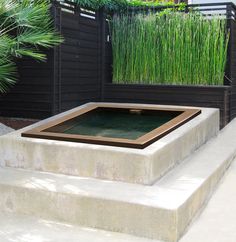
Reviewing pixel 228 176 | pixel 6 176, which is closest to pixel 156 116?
pixel 228 176

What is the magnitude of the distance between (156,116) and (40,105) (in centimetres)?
134

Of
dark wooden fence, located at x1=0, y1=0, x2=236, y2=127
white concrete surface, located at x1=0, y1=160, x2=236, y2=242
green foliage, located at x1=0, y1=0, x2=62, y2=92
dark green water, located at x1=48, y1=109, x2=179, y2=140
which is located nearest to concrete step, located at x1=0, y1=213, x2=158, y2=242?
white concrete surface, located at x1=0, y1=160, x2=236, y2=242

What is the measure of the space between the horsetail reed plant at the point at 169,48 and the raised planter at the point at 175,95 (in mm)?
203

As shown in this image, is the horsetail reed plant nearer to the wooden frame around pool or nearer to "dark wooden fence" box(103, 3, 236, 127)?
"dark wooden fence" box(103, 3, 236, 127)

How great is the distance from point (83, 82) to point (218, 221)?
3048mm

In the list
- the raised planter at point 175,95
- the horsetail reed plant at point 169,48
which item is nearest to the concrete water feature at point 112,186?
the raised planter at point 175,95

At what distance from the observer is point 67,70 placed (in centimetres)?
476

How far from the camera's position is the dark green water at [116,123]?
3678mm

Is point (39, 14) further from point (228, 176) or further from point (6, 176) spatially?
point (228, 176)

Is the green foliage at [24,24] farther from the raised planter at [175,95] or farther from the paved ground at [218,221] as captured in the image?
the paved ground at [218,221]

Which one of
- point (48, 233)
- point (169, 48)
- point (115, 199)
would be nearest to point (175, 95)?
point (169, 48)

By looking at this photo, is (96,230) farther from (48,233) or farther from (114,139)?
(114,139)

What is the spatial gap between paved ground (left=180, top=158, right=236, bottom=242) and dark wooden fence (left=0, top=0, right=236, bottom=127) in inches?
84.7

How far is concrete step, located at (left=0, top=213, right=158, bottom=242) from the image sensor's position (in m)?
2.38
